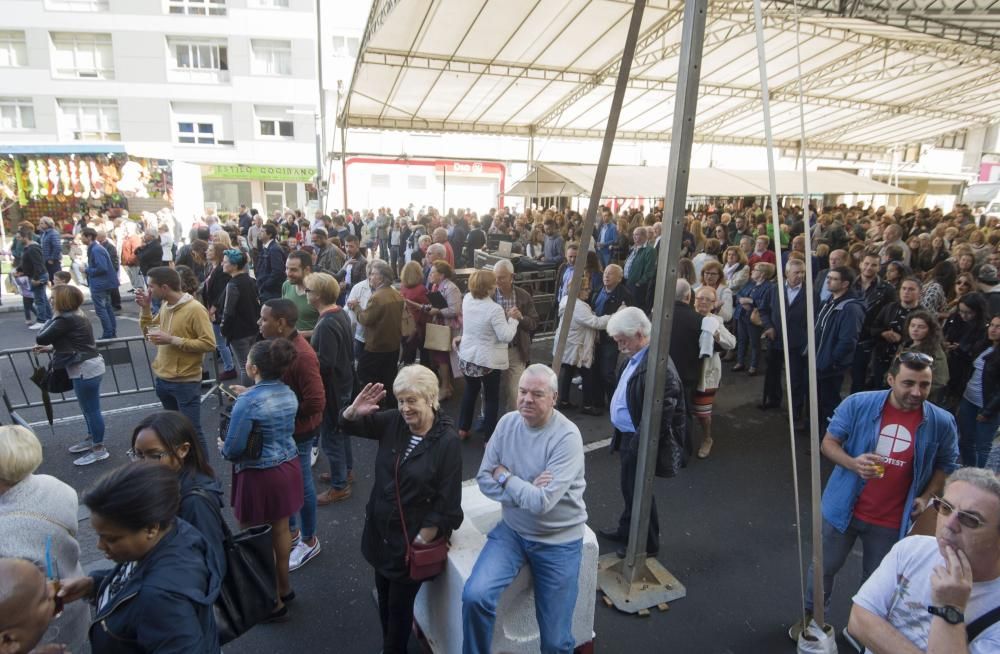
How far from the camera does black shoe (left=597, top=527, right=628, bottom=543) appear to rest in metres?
3.87

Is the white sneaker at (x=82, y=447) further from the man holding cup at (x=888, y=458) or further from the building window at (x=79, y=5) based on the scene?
the building window at (x=79, y=5)

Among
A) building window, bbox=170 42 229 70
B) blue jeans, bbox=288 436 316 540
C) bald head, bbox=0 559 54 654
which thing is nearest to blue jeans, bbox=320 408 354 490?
blue jeans, bbox=288 436 316 540

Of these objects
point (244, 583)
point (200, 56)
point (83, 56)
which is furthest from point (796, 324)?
point (83, 56)

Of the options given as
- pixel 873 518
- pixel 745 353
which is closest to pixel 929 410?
pixel 873 518

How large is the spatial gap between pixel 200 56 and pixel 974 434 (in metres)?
29.1

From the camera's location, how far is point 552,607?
8.14 feet

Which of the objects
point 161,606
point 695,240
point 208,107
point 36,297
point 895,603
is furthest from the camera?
point 208,107

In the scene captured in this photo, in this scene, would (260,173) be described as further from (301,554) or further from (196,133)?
(301,554)

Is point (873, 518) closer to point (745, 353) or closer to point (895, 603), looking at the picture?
point (895, 603)

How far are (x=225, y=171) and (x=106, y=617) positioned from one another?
1036 inches

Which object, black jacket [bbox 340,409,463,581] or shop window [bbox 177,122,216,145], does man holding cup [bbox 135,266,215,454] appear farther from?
shop window [bbox 177,122,216,145]

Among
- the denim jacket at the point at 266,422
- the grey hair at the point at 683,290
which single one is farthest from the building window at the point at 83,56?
the grey hair at the point at 683,290

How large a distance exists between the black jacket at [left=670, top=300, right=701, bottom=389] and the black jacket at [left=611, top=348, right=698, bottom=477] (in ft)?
4.48

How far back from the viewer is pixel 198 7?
23.7 m
